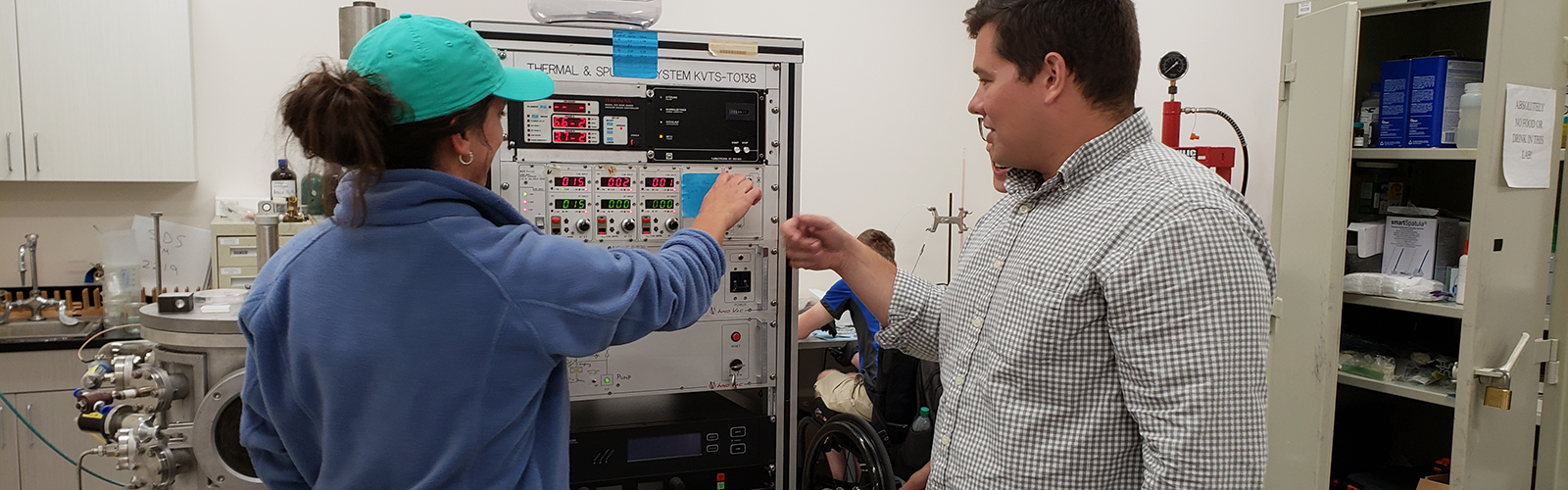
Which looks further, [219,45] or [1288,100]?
[219,45]

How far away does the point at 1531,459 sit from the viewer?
2291 mm

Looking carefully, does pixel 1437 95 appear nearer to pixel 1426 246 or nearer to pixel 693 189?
pixel 1426 246

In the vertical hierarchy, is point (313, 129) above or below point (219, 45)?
below

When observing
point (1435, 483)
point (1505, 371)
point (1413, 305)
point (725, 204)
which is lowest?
point (1435, 483)

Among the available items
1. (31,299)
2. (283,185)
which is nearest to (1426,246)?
(283,185)

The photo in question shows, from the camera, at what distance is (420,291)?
1099mm

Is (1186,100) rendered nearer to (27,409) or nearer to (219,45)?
(219,45)

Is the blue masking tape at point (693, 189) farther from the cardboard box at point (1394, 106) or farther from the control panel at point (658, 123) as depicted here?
the cardboard box at point (1394, 106)

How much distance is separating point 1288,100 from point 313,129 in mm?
2065

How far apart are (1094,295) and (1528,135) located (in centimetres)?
152

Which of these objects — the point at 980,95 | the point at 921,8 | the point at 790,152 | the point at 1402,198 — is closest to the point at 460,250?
the point at 980,95

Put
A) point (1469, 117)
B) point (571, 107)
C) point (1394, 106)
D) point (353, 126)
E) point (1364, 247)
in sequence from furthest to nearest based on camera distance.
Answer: point (1364, 247), point (1394, 106), point (1469, 117), point (571, 107), point (353, 126)

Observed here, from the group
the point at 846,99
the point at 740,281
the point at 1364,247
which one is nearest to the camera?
the point at 740,281

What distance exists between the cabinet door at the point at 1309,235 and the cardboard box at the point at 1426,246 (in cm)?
22
